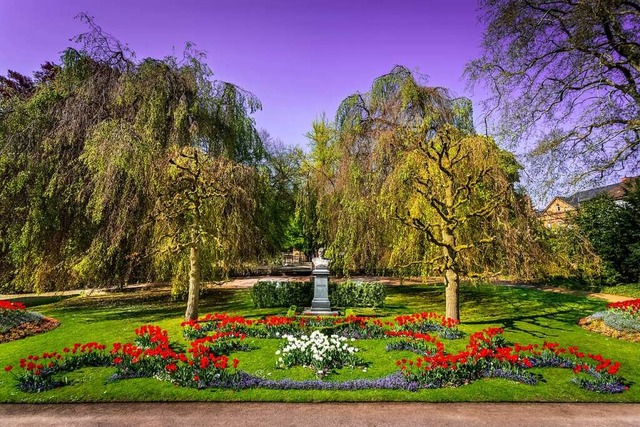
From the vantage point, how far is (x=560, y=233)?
1402 centimetres

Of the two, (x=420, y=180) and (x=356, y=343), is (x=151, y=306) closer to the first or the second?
(x=356, y=343)

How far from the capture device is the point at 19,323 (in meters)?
10.9

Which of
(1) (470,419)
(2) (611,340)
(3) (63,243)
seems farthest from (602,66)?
(3) (63,243)

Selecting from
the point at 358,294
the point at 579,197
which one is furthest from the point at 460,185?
the point at 579,197

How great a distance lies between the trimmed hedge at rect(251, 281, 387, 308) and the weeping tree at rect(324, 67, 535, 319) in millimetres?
1311

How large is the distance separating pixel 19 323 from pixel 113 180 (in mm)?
4835

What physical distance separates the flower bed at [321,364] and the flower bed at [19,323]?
Result: 10.6 ft

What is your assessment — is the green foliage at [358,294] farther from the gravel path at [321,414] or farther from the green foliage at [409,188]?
the gravel path at [321,414]

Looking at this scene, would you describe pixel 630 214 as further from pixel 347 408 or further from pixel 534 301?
pixel 347 408

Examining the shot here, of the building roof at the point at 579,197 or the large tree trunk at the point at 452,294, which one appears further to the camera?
the building roof at the point at 579,197

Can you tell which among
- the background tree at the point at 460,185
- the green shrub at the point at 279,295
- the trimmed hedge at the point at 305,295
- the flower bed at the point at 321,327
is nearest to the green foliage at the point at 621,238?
the background tree at the point at 460,185

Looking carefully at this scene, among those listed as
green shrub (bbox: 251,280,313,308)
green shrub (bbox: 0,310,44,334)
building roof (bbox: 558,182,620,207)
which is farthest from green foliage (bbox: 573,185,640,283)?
green shrub (bbox: 0,310,44,334)

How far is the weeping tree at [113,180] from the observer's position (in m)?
11.6

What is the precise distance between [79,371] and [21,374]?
92 centimetres
